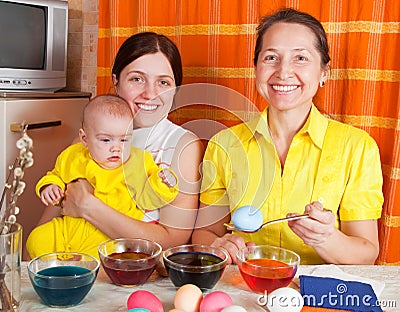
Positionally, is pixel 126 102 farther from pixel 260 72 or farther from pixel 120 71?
pixel 260 72

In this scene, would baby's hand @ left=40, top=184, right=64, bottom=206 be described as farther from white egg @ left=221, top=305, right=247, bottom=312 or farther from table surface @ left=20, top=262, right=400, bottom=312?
white egg @ left=221, top=305, right=247, bottom=312

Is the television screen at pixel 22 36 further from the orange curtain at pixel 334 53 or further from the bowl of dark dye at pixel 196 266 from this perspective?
the bowl of dark dye at pixel 196 266

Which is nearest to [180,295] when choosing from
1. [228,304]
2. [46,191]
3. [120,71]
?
[228,304]

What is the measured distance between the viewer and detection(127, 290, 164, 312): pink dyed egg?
2.89 feet

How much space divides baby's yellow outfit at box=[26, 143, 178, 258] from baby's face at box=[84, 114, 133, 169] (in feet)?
0.08

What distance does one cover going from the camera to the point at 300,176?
147cm

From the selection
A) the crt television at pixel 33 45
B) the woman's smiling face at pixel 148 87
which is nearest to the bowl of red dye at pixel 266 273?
the woman's smiling face at pixel 148 87

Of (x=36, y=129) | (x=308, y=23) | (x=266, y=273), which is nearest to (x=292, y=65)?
(x=308, y=23)

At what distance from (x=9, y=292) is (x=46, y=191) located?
0.63 meters

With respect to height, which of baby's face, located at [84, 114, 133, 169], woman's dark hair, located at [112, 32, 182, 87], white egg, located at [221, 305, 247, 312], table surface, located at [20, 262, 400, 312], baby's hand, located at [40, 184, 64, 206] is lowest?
table surface, located at [20, 262, 400, 312]

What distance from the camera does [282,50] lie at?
1.48 m

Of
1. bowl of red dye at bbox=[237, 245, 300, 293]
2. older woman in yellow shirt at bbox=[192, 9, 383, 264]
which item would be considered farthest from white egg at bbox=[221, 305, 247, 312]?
older woman in yellow shirt at bbox=[192, 9, 383, 264]

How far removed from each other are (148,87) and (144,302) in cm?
86

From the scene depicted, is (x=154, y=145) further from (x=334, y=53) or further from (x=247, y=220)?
(x=334, y=53)
